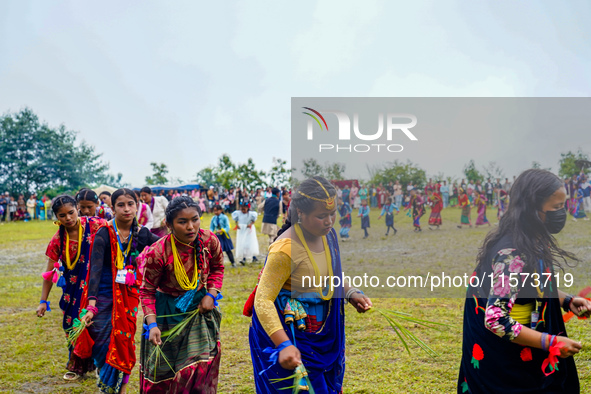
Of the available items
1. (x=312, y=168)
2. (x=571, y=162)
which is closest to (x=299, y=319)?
(x=312, y=168)

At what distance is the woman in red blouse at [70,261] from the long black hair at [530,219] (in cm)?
356

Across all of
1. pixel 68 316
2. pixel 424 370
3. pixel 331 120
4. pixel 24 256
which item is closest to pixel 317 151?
pixel 331 120

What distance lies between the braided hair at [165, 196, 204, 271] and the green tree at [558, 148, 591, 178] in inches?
103

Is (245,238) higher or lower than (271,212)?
lower

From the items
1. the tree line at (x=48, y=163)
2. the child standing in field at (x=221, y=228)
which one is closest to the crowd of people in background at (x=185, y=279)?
the child standing in field at (x=221, y=228)

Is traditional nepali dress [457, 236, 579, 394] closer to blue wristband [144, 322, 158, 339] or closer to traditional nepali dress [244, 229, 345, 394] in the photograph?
traditional nepali dress [244, 229, 345, 394]

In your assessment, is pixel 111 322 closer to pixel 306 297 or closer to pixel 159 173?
pixel 306 297

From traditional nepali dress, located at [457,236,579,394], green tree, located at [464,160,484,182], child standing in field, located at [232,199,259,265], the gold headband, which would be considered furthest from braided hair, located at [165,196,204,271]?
child standing in field, located at [232,199,259,265]

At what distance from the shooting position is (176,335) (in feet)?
11.5

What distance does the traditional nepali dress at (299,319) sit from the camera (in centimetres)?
265

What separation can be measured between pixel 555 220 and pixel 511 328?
660 millimetres

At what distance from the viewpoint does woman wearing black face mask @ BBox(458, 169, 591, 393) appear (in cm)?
254

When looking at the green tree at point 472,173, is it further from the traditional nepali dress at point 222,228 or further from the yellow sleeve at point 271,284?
the traditional nepali dress at point 222,228

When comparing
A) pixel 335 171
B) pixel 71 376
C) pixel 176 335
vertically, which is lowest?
pixel 71 376
